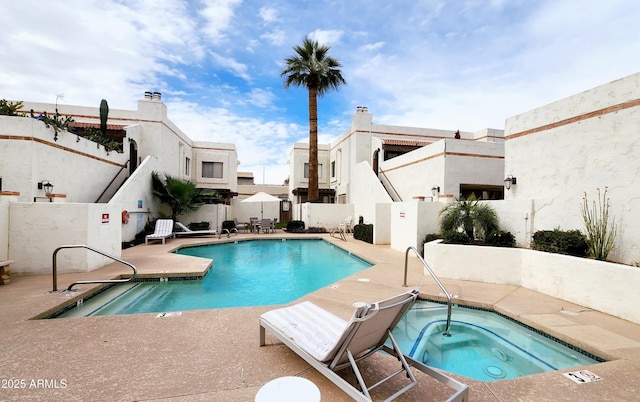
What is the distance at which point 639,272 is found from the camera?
4234mm

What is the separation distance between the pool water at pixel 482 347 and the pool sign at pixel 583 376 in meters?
0.59

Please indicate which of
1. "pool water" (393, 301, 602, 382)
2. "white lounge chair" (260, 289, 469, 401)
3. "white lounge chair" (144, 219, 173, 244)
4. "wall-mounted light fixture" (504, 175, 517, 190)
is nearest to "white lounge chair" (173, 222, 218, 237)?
"white lounge chair" (144, 219, 173, 244)

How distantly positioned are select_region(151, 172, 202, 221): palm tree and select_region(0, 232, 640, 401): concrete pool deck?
961cm

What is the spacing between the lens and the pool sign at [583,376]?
2.78 metres

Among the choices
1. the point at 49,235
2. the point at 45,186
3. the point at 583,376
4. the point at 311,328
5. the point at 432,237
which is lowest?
the point at 583,376

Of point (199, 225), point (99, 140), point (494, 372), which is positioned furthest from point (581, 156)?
point (99, 140)

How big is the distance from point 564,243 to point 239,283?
7.63 metres

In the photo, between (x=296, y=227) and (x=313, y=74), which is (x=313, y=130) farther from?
(x=296, y=227)

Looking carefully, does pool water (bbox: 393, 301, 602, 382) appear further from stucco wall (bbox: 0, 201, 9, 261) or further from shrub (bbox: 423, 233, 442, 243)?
stucco wall (bbox: 0, 201, 9, 261)

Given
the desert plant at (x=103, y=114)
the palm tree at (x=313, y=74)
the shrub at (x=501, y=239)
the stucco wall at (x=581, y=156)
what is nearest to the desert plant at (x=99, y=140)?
the desert plant at (x=103, y=114)

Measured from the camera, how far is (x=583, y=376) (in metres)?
2.85

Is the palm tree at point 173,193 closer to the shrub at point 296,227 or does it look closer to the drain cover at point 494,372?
the shrub at point 296,227

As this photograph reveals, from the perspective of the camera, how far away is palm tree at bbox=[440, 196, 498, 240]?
7.82 meters

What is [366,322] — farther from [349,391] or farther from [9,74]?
[9,74]
